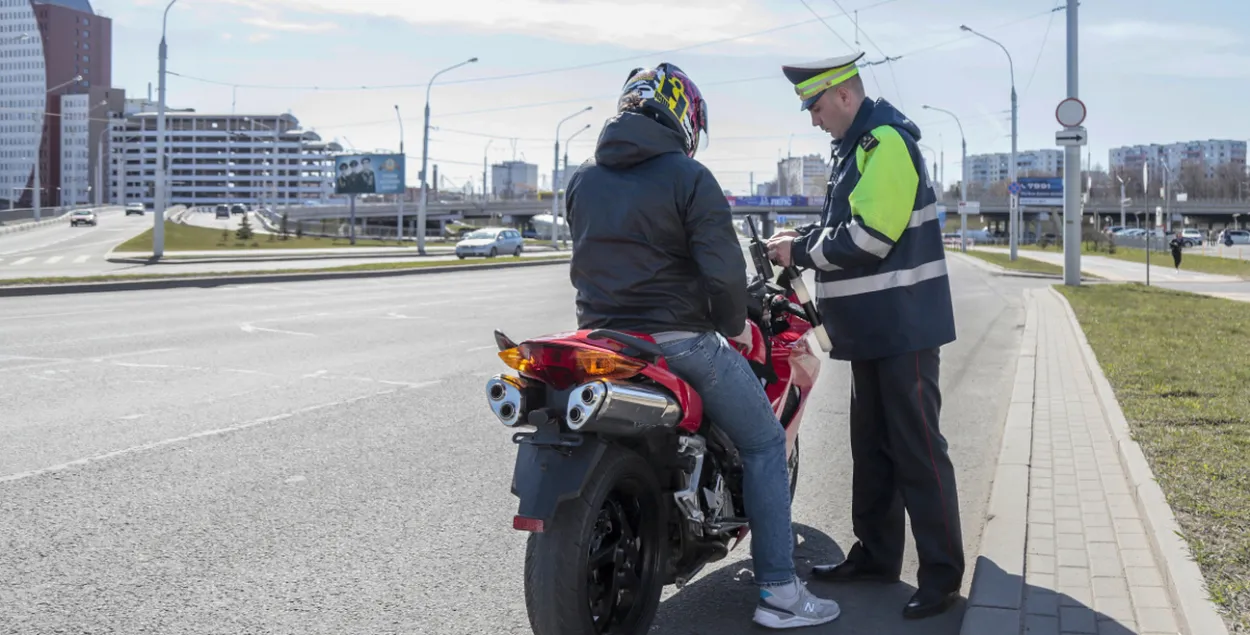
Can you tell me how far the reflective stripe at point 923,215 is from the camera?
409cm

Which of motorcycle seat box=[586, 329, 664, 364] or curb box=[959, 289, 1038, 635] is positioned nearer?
motorcycle seat box=[586, 329, 664, 364]

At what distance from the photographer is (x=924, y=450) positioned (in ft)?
13.6

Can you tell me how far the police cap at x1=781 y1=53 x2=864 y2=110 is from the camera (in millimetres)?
4078

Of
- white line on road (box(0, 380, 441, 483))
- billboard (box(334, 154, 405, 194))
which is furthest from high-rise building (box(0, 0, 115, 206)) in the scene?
white line on road (box(0, 380, 441, 483))

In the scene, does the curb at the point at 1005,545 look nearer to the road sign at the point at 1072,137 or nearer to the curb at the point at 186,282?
the road sign at the point at 1072,137

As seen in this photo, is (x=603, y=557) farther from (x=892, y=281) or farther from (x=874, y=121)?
(x=874, y=121)

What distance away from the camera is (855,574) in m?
4.46

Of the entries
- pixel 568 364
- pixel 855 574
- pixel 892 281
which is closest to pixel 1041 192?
pixel 855 574

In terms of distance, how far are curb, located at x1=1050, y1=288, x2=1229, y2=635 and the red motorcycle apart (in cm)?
147

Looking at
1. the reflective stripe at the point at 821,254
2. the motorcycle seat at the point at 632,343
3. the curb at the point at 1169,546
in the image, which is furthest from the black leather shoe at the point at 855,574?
the motorcycle seat at the point at 632,343

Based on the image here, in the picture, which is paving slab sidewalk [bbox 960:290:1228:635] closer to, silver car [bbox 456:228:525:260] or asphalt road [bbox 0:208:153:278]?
asphalt road [bbox 0:208:153:278]

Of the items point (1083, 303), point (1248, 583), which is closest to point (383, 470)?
point (1248, 583)

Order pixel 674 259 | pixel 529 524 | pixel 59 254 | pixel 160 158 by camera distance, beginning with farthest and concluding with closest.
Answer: pixel 59 254 → pixel 160 158 → pixel 674 259 → pixel 529 524

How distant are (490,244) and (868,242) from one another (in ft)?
160
